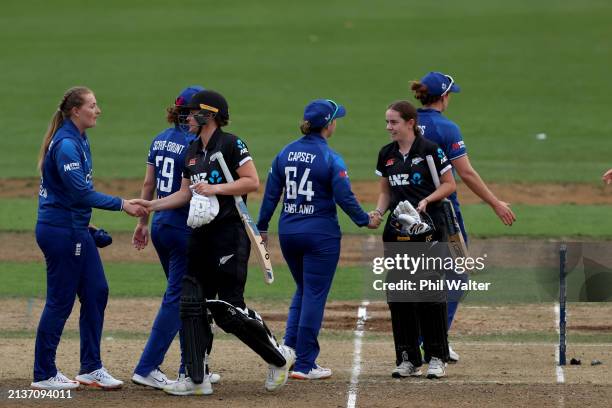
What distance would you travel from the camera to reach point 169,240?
938 cm

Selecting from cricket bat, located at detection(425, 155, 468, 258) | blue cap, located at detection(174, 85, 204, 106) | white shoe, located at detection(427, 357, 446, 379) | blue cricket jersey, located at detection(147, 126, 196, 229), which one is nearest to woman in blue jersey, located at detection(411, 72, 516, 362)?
cricket bat, located at detection(425, 155, 468, 258)

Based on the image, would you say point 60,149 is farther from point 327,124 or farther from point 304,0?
point 304,0

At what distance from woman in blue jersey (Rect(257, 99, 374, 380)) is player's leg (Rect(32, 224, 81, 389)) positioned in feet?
5.30

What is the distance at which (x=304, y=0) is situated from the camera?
50312 mm

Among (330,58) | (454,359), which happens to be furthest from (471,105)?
(454,359)

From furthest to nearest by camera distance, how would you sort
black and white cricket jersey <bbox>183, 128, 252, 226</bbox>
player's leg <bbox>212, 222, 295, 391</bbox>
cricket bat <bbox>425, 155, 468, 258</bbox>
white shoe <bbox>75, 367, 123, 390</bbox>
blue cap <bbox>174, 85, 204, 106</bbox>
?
cricket bat <bbox>425, 155, 468, 258</bbox> → blue cap <bbox>174, 85, 204, 106</bbox> → white shoe <bbox>75, 367, 123, 390</bbox> → black and white cricket jersey <bbox>183, 128, 252, 226</bbox> → player's leg <bbox>212, 222, 295, 391</bbox>

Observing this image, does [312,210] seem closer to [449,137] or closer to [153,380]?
[449,137]

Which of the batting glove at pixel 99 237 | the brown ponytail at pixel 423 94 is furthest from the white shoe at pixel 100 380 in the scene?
the brown ponytail at pixel 423 94

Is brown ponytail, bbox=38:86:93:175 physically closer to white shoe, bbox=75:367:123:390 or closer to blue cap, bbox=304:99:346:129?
white shoe, bbox=75:367:123:390

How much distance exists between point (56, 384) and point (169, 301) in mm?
1027

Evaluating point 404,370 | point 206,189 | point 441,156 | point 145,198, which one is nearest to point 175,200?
point 206,189

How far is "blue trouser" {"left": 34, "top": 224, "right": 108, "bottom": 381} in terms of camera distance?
907 cm

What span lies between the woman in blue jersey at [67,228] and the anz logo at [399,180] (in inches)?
78.8

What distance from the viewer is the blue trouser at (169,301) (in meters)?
9.37
